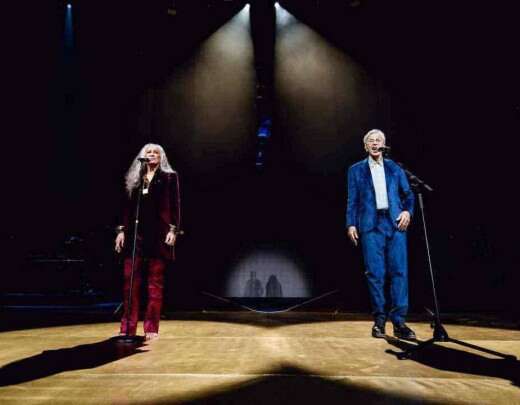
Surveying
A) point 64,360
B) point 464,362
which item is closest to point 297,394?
point 464,362

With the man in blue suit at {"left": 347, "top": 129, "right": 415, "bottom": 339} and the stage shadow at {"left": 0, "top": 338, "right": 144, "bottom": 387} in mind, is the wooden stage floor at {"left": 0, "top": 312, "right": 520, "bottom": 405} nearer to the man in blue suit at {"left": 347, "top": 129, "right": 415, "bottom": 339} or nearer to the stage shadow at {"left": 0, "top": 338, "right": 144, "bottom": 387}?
the stage shadow at {"left": 0, "top": 338, "right": 144, "bottom": 387}

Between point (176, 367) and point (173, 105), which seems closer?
point (176, 367)

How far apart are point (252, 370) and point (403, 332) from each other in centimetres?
145

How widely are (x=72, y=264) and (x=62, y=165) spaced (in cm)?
184

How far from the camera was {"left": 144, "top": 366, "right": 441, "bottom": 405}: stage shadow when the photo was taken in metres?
1.39

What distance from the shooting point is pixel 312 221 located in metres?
7.09

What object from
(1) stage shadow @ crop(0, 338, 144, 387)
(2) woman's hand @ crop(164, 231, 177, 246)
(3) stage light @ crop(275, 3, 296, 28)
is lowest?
(1) stage shadow @ crop(0, 338, 144, 387)

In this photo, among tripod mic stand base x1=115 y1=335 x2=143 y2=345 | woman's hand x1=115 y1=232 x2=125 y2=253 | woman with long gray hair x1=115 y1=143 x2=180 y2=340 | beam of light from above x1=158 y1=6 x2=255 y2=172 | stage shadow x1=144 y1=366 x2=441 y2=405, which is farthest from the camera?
beam of light from above x1=158 y1=6 x2=255 y2=172

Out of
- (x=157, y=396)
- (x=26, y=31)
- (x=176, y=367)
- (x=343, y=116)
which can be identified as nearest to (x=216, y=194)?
(x=343, y=116)

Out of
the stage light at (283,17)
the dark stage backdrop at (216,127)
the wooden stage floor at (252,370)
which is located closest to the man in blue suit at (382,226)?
the wooden stage floor at (252,370)

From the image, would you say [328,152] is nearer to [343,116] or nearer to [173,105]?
[343,116]

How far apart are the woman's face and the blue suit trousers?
168 cm

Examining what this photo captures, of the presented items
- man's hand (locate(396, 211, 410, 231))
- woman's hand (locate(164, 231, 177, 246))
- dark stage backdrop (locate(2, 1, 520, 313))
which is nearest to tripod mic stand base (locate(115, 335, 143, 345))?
woman's hand (locate(164, 231, 177, 246))

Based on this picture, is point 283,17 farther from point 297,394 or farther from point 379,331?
point 297,394
